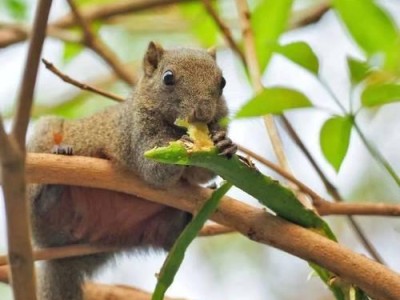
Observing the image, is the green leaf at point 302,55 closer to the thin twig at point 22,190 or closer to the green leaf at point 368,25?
the green leaf at point 368,25

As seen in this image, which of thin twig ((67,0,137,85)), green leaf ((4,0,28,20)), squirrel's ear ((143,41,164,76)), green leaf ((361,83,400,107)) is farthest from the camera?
green leaf ((4,0,28,20))

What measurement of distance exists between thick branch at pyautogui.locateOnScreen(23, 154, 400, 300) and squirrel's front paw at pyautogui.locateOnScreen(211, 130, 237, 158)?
0.11 m

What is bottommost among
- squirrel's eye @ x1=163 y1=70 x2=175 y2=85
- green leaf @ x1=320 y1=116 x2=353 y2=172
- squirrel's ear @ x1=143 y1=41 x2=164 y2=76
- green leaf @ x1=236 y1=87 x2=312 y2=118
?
green leaf @ x1=320 y1=116 x2=353 y2=172

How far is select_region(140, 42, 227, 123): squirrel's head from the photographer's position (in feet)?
5.45

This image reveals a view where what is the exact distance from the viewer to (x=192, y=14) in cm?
258

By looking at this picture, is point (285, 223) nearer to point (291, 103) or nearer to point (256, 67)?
point (291, 103)

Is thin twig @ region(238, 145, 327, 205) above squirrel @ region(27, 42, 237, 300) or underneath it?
underneath

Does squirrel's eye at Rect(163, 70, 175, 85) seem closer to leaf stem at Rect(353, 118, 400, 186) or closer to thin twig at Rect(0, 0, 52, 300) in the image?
leaf stem at Rect(353, 118, 400, 186)

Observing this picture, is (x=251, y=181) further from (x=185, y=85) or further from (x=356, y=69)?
(x=185, y=85)

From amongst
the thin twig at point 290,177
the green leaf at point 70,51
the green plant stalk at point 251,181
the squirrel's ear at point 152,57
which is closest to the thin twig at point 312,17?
the green leaf at point 70,51

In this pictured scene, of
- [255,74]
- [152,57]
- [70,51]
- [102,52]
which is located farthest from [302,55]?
[70,51]

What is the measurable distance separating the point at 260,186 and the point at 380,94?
24cm

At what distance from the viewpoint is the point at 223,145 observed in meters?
1.39

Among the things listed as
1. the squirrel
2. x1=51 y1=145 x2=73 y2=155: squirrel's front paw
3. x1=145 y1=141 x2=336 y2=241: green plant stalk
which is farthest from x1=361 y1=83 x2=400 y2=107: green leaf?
x1=51 y1=145 x2=73 y2=155: squirrel's front paw
